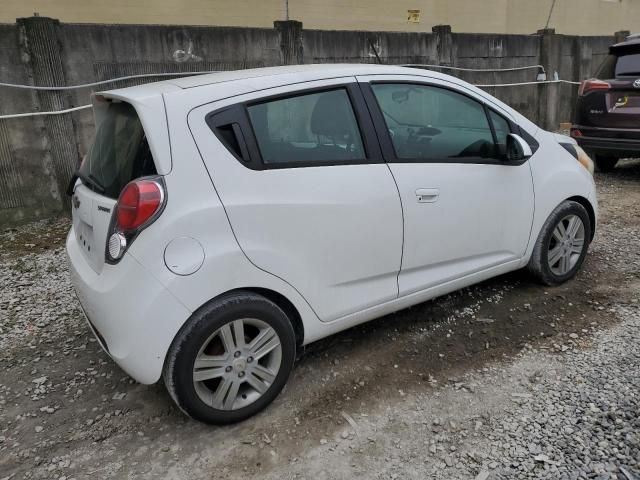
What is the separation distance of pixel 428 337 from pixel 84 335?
231 cm

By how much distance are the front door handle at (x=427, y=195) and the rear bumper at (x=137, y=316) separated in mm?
1446

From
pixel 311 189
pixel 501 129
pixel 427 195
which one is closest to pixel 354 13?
pixel 501 129

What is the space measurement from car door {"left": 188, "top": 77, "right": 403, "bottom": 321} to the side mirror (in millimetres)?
968

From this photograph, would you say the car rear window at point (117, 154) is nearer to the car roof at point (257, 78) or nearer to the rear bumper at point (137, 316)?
the car roof at point (257, 78)

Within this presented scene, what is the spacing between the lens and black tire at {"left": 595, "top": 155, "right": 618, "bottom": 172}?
780 cm

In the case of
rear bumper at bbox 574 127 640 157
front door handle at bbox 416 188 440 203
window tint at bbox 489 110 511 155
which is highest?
window tint at bbox 489 110 511 155

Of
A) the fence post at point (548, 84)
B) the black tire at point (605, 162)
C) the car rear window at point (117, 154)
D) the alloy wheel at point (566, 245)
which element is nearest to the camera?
the car rear window at point (117, 154)

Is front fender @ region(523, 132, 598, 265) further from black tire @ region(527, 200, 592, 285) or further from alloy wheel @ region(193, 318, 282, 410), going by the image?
alloy wheel @ region(193, 318, 282, 410)

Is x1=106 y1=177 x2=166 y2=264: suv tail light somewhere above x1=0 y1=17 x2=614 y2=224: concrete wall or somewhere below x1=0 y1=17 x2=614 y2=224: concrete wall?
below

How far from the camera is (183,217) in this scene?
2330 mm

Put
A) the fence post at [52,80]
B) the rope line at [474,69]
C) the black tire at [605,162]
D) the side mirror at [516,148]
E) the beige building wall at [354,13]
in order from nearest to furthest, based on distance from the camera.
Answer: the side mirror at [516,148] → the fence post at [52,80] → the black tire at [605,162] → the rope line at [474,69] → the beige building wall at [354,13]

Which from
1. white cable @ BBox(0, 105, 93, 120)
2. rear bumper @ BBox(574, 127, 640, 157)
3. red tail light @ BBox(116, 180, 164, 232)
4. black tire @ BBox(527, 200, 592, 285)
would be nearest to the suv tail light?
red tail light @ BBox(116, 180, 164, 232)

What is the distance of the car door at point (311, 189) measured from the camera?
248 cm

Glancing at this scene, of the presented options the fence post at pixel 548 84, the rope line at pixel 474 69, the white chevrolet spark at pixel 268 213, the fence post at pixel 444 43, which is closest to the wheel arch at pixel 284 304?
the white chevrolet spark at pixel 268 213
